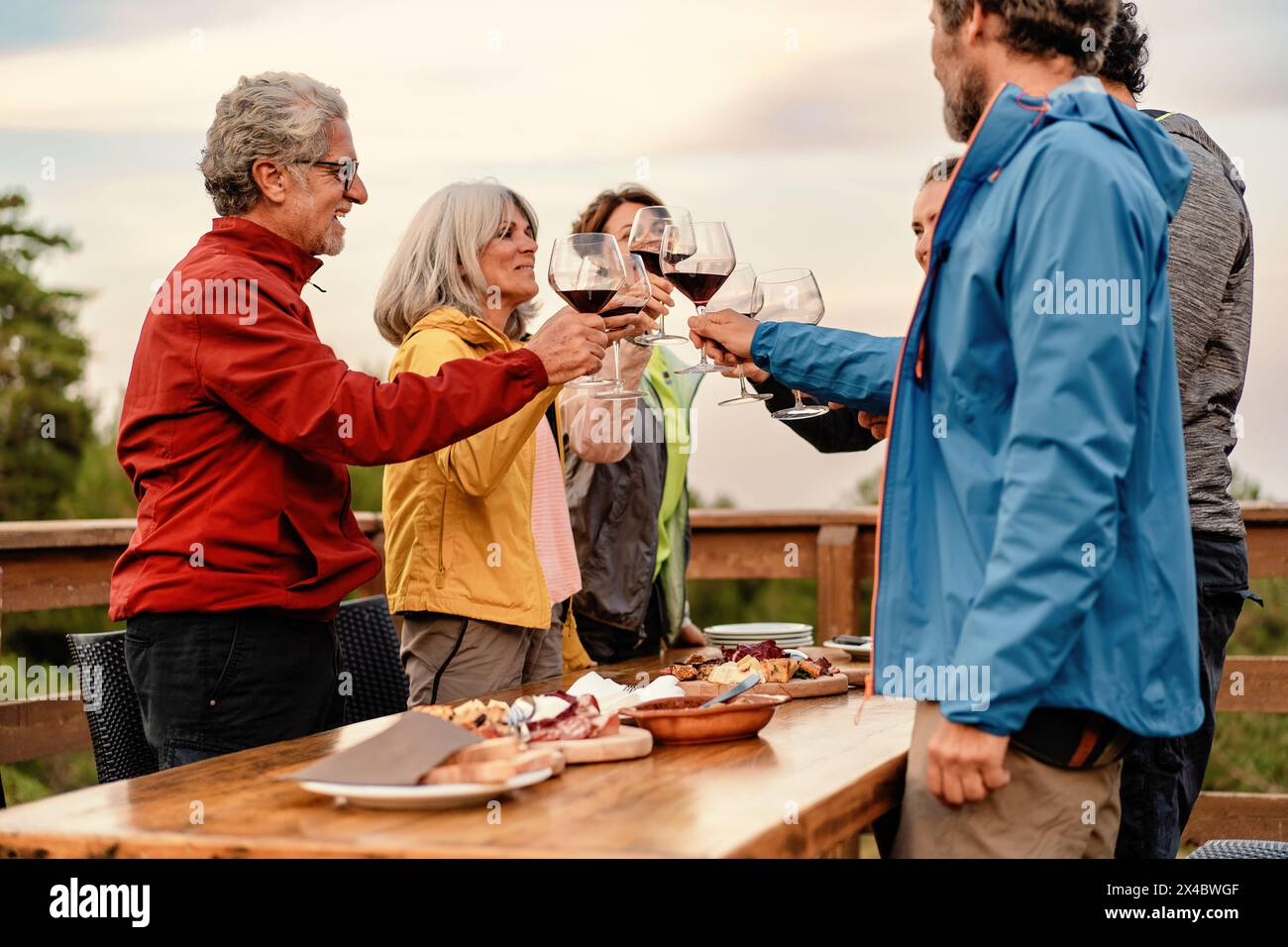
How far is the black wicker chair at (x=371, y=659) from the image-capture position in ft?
10.8

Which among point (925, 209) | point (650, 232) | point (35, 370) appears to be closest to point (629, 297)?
point (650, 232)

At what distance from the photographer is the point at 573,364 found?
2.54 metres

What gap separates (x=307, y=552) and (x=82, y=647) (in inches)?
22.0

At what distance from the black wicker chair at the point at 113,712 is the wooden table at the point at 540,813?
0.74m

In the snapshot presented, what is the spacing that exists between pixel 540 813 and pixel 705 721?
479 millimetres

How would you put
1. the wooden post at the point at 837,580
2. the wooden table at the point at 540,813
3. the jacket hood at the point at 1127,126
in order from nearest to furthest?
1. the wooden table at the point at 540,813
2. the jacket hood at the point at 1127,126
3. the wooden post at the point at 837,580

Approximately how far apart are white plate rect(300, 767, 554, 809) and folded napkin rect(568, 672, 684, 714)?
0.47 m

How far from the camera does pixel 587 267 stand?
243cm

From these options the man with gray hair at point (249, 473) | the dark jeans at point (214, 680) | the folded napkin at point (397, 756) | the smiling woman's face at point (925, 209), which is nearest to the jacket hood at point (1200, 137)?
the smiling woman's face at point (925, 209)

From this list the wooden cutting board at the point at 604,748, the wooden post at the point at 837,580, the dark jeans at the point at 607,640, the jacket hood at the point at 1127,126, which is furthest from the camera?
the wooden post at the point at 837,580

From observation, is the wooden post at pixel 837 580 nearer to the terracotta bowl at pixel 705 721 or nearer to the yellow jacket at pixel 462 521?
the yellow jacket at pixel 462 521
